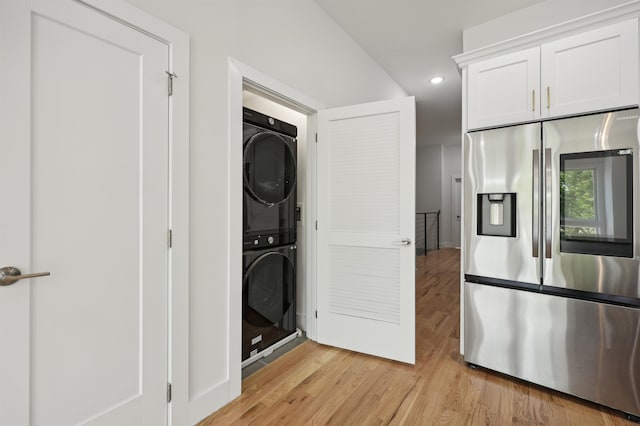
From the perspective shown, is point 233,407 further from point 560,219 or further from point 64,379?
point 560,219

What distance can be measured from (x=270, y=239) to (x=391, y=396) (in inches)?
55.1

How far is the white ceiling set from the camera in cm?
262

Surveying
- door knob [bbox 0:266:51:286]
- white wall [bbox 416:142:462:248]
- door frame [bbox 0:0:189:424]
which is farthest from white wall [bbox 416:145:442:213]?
door knob [bbox 0:266:51:286]

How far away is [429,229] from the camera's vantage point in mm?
8867

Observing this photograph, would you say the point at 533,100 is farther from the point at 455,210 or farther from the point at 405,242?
the point at 455,210

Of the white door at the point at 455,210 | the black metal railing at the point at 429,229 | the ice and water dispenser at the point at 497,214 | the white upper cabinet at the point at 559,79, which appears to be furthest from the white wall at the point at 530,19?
the white door at the point at 455,210

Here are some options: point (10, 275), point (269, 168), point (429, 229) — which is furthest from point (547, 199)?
point (429, 229)

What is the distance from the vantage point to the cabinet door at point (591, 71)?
1806 mm

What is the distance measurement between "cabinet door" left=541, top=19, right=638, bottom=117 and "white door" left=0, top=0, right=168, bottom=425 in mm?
2402

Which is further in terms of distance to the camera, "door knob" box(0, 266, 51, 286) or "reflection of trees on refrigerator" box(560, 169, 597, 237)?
"reflection of trees on refrigerator" box(560, 169, 597, 237)

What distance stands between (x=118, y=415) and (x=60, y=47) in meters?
1.59

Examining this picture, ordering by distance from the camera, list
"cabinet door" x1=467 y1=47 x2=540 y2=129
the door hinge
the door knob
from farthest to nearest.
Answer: "cabinet door" x1=467 y1=47 x2=540 y2=129, the door hinge, the door knob

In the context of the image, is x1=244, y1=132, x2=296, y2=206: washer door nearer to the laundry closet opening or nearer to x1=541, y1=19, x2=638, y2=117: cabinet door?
the laundry closet opening

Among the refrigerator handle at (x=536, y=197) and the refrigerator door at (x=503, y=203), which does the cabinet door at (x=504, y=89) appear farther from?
the refrigerator handle at (x=536, y=197)
